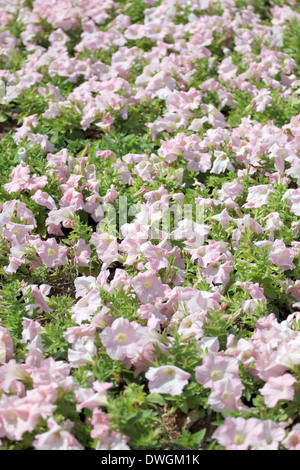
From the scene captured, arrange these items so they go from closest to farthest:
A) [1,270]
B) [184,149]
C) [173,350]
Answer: [173,350]
[1,270]
[184,149]

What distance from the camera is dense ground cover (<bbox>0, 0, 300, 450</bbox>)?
2250mm

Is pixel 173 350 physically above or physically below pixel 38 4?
below

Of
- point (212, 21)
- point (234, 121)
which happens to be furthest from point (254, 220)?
point (212, 21)

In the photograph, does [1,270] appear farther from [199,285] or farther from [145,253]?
[199,285]

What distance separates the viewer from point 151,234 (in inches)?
118

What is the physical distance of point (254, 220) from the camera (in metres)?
3.04

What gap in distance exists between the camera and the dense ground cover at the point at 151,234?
225cm

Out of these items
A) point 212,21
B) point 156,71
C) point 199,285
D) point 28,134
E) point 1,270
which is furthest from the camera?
point 212,21

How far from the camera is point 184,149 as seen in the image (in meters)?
3.55

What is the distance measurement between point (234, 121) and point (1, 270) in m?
2.02

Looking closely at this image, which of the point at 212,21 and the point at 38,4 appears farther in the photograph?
the point at 38,4

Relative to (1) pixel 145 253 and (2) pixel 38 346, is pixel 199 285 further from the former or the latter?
(2) pixel 38 346

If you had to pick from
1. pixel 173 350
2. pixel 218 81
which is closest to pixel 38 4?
pixel 218 81

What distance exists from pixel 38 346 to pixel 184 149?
5.38ft
